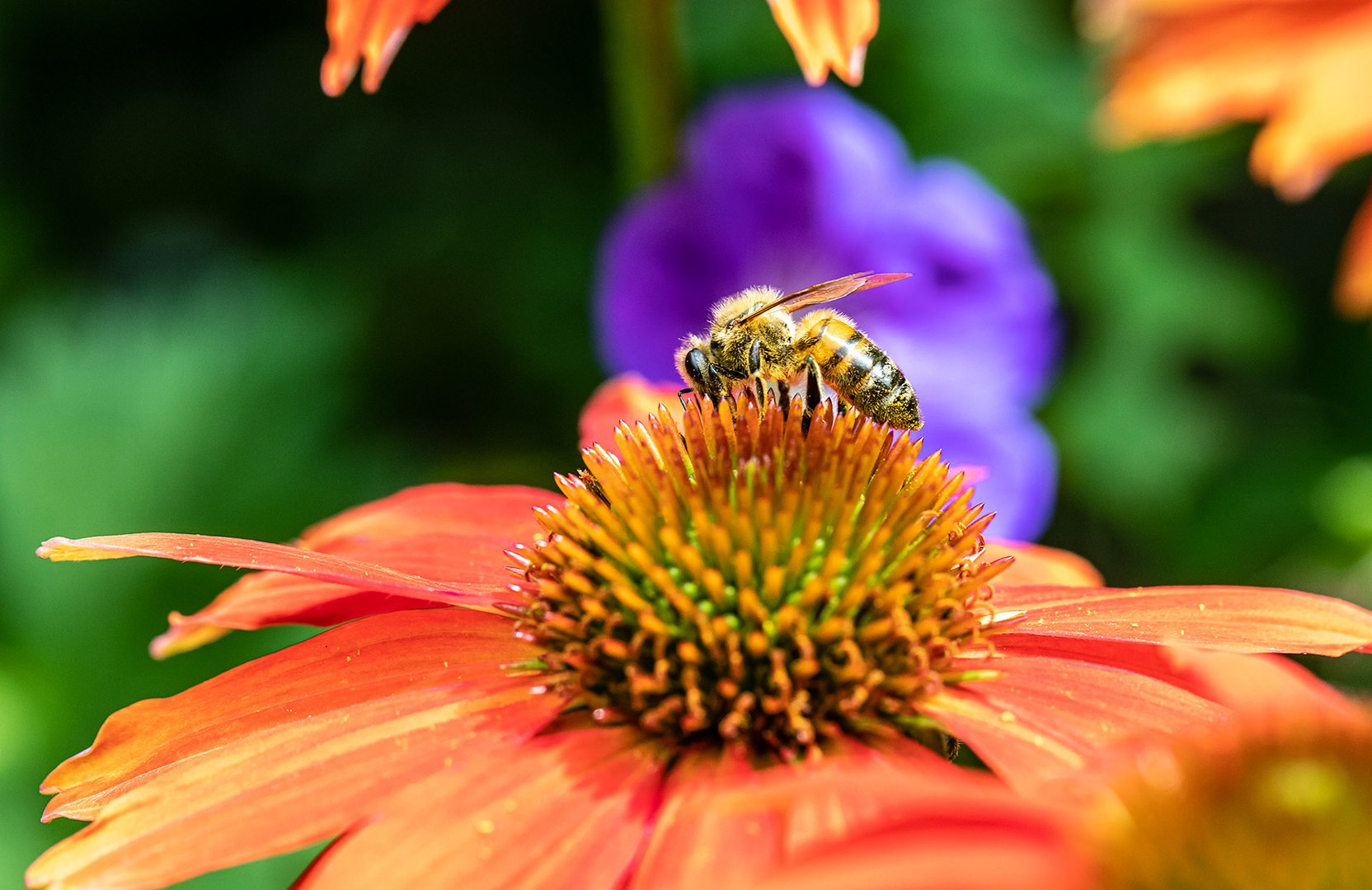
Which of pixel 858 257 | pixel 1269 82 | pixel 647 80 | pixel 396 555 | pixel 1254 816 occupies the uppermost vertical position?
pixel 647 80

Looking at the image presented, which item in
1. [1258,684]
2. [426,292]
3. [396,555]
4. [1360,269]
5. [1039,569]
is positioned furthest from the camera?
[426,292]

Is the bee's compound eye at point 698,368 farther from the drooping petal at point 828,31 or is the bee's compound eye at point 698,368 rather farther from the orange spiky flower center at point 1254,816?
the orange spiky flower center at point 1254,816

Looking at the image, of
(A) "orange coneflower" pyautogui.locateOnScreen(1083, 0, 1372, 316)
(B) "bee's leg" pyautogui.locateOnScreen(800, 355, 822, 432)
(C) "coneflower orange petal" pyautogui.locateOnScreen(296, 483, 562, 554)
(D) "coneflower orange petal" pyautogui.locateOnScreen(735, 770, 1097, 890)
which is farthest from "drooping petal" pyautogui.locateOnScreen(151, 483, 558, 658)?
(A) "orange coneflower" pyautogui.locateOnScreen(1083, 0, 1372, 316)

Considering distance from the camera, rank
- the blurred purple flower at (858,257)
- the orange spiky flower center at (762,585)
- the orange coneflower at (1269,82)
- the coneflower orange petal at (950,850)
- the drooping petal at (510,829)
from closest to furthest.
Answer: the coneflower orange petal at (950,850) → the drooping petal at (510,829) → the orange spiky flower center at (762,585) → the orange coneflower at (1269,82) → the blurred purple flower at (858,257)

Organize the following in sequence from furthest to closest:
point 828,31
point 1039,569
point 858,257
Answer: point 858,257, point 1039,569, point 828,31

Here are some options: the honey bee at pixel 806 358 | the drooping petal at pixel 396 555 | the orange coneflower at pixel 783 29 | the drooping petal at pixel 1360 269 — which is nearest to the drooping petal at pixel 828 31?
the orange coneflower at pixel 783 29

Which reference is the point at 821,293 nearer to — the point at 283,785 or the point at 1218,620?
the point at 1218,620

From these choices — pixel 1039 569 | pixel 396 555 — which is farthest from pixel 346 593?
pixel 1039 569
